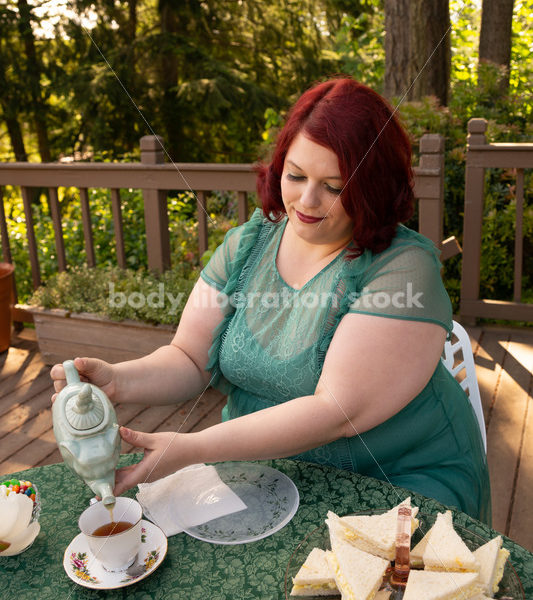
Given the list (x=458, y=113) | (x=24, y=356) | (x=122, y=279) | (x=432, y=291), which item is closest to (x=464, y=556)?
(x=432, y=291)

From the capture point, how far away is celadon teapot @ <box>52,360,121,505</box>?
37.4 inches

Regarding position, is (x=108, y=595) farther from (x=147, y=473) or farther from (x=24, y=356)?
(x=24, y=356)

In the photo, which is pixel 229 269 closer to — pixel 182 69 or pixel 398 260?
pixel 398 260

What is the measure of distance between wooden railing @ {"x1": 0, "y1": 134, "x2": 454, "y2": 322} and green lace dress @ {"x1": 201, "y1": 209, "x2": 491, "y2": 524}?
62.1 inches

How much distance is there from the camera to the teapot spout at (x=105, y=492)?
96 centimetres

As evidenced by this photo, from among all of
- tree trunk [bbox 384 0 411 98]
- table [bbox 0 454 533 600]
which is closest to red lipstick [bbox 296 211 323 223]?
table [bbox 0 454 533 600]

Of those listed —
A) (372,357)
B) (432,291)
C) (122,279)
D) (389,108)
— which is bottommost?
(122,279)

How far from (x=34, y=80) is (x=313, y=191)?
23.1ft

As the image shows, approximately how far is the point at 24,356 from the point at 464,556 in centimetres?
295

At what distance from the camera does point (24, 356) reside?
335 cm

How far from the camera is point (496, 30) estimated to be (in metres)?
6.14

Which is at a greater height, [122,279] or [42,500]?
[42,500]

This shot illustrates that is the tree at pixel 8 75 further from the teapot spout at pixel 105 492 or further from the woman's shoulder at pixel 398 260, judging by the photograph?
the teapot spout at pixel 105 492

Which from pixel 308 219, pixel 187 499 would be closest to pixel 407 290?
pixel 308 219
